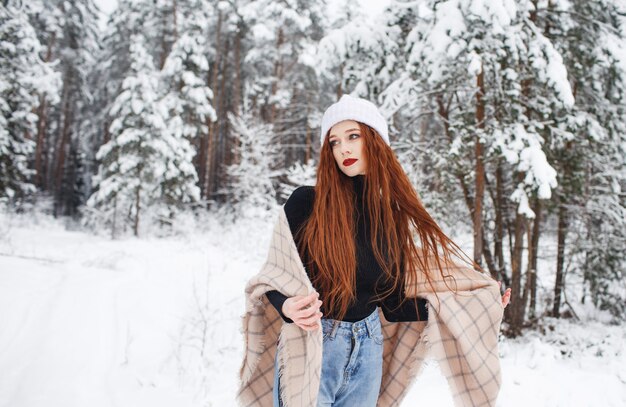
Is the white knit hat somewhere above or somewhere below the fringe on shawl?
above

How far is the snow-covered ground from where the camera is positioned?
386cm

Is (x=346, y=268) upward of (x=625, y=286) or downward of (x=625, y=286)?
upward

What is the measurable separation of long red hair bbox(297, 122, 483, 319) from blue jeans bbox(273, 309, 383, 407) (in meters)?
0.10

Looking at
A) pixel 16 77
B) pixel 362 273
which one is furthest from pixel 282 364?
pixel 16 77

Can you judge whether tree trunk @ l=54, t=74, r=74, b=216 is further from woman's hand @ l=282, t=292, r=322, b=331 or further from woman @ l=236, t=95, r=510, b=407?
woman's hand @ l=282, t=292, r=322, b=331

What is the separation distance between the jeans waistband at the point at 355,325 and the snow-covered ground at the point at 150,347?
231 centimetres

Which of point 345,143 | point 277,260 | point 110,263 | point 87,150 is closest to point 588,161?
point 345,143

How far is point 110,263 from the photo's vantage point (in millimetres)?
7652

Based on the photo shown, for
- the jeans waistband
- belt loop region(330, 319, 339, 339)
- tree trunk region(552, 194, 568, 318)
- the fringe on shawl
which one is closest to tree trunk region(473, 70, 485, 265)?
tree trunk region(552, 194, 568, 318)

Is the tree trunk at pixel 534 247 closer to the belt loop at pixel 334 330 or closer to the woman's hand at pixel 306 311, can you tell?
the belt loop at pixel 334 330

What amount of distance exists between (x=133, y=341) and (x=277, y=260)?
3.95 m

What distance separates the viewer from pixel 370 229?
81.6 inches

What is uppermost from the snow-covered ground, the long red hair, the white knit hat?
the white knit hat

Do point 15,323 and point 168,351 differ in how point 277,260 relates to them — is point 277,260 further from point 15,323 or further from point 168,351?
point 15,323
